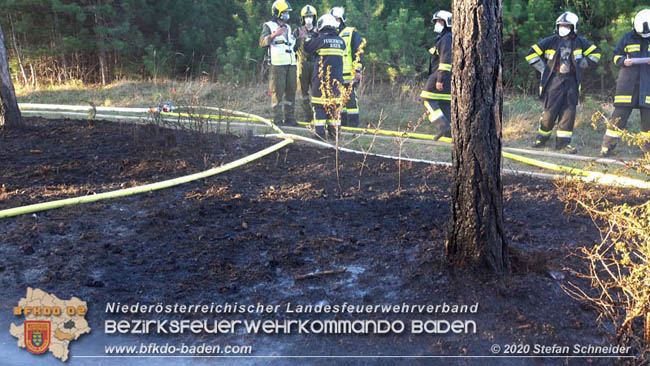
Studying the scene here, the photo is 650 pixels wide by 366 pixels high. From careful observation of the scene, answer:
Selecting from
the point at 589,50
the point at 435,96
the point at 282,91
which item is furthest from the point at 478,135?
the point at 282,91

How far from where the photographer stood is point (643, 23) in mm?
7555

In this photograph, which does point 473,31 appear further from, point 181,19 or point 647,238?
point 181,19

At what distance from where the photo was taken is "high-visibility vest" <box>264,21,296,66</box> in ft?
31.9

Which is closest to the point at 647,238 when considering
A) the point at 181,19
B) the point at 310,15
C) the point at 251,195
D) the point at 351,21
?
the point at 251,195

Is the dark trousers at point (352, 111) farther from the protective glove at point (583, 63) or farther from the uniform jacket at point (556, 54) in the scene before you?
the protective glove at point (583, 63)

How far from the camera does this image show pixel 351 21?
11594 mm

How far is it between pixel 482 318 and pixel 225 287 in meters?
1.57

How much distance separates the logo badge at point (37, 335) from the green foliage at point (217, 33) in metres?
8.55

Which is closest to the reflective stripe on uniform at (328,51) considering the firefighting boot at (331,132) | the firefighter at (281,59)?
the firefighting boot at (331,132)

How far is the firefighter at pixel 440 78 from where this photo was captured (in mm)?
8414

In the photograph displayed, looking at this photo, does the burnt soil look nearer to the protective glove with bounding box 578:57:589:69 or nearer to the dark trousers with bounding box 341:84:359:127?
the protective glove with bounding box 578:57:589:69

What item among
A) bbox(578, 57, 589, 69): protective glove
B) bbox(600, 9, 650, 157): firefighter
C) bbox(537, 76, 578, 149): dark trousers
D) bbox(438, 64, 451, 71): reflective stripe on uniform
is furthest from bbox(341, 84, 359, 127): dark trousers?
bbox(600, 9, 650, 157): firefighter

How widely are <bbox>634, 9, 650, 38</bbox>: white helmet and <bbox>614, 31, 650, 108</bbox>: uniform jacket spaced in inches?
6.6

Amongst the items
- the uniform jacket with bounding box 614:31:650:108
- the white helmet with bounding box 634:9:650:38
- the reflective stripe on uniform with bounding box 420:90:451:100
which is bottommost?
the reflective stripe on uniform with bounding box 420:90:451:100
